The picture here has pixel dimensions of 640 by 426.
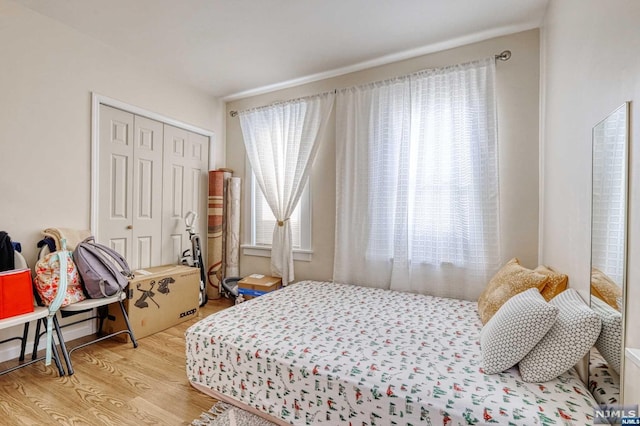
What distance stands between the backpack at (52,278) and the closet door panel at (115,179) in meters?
0.64

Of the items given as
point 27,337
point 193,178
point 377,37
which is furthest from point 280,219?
point 27,337

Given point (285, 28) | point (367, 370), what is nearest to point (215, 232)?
point (285, 28)

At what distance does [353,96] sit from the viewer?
3.08 m

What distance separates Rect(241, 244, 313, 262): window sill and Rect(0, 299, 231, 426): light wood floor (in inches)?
59.1

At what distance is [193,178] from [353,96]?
218 cm

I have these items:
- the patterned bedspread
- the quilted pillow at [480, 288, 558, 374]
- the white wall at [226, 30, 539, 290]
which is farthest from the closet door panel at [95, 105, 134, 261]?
the quilted pillow at [480, 288, 558, 374]

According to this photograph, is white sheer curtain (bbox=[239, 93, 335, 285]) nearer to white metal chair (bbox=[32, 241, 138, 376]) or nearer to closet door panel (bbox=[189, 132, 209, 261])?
closet door panel (bbox=[189, 132, 209, 261])

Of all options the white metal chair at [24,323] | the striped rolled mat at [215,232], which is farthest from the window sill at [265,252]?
the white metal chair at [24,323]

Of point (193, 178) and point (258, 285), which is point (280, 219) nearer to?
point (258, 285)

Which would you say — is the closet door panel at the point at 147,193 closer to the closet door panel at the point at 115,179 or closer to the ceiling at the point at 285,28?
the closet door panel at the point at 115,179

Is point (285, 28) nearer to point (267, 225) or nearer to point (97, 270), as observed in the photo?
point (267, 225)

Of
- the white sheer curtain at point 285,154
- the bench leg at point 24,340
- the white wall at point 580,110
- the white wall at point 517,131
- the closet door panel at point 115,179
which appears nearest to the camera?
the white wall at point 580,110

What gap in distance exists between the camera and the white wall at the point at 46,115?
7.25 feet

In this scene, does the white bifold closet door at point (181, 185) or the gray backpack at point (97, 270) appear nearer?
the gray backpack at point (97, 270)
